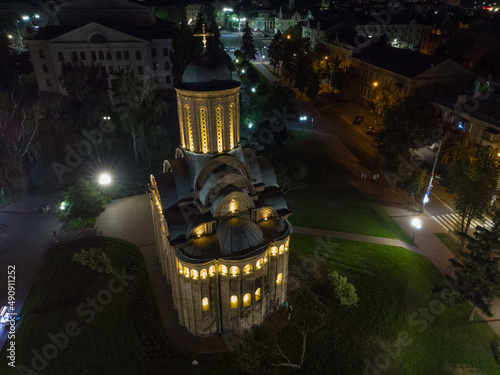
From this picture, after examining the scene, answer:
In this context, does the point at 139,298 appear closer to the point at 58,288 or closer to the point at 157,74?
the point at 58,288

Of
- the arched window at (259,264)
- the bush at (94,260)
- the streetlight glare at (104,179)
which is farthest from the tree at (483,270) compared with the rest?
the streetlight glare at (104,179)

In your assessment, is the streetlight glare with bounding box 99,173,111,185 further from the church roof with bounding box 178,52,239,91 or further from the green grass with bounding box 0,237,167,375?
the church roof with bounding box 178,52,239,91

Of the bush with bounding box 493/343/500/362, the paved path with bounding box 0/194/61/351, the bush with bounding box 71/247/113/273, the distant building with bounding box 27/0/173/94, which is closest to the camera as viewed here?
the bush with bounding box 493/343/500/362

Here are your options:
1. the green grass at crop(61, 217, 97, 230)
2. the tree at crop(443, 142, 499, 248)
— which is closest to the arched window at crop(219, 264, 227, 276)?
the green grass at crop(61, 217, 97, 230)

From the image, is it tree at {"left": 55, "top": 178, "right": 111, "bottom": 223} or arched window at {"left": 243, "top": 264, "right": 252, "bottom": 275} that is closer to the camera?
arched window at {"left": 243, "top": 264, "right": 252, "bottom": 275}

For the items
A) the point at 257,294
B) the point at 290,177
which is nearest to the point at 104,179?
the point at 290,177

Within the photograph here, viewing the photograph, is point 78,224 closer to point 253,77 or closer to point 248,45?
point 253,77
